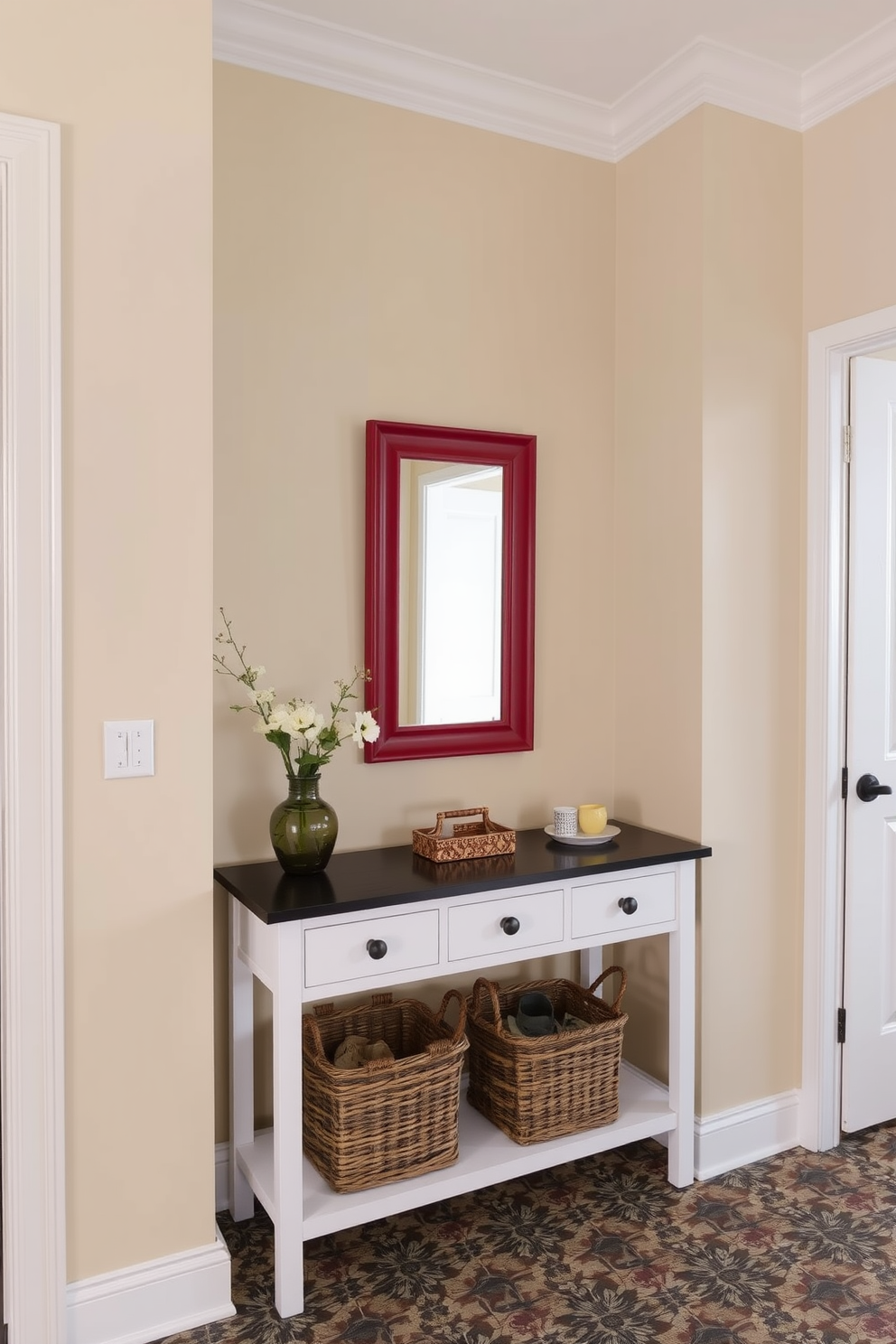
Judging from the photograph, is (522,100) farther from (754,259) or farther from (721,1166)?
(721,1166)

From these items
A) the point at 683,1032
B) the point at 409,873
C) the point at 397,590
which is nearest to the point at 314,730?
the point at 409,873

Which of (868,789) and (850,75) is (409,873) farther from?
(850,75)

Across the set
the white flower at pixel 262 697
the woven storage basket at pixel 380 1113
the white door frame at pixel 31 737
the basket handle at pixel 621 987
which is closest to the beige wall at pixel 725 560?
the basket handle at pixel 621 987

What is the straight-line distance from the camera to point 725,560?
8.78ft

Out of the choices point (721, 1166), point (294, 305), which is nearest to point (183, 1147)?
point (721, 1166)

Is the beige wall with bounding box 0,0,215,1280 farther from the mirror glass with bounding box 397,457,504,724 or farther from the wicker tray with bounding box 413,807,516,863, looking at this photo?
the mirror glass with bounding box 397,457,504,724

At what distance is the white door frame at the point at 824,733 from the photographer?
2.72 metres

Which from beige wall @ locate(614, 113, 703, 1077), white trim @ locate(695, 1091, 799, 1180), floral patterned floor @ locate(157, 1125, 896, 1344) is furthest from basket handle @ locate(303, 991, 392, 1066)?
white trim @ locate(695, 1091, 799, 1180)

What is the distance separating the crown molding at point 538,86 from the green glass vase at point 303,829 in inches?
69.8

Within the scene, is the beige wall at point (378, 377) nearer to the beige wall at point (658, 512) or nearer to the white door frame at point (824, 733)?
the beige wall at point (658, 512)

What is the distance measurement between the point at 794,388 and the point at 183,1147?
7.93ft

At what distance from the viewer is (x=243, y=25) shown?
7.87 feet

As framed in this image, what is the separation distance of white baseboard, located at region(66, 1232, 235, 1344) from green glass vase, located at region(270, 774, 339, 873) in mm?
794

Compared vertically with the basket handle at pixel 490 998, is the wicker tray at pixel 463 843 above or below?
above
